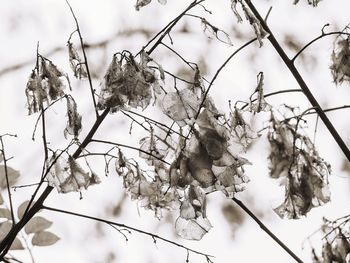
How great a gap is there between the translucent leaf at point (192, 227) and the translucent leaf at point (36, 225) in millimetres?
357

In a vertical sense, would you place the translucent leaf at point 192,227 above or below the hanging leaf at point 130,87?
below

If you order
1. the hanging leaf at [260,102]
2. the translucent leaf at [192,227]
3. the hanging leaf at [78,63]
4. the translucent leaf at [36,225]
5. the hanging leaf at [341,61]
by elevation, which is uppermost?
the hanging leaf at [341,61]

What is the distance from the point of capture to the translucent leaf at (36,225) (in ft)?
2.97

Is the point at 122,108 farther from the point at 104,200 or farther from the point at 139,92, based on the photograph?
the point at 104,200

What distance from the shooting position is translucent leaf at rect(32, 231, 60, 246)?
91cm

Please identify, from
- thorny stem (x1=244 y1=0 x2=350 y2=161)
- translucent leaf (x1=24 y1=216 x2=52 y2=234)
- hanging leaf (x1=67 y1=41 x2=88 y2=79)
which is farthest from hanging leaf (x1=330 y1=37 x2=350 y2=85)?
translucent leaf (x1=24 y1=216 x2=52 y2=234)

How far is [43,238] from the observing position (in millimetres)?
914

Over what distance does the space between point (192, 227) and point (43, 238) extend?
15.1 inches

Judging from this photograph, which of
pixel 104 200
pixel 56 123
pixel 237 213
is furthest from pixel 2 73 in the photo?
pixel 237 213

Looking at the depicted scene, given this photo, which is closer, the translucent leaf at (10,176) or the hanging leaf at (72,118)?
the hanging leaf at (72,118)

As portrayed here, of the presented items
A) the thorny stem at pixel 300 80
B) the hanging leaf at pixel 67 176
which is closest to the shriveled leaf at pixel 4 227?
the hanging leaf at pixel 67 176

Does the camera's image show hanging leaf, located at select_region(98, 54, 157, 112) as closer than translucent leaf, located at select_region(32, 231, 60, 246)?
Yes

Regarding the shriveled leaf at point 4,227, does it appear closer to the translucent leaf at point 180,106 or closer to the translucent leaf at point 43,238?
the translucent leaf at point 43,238

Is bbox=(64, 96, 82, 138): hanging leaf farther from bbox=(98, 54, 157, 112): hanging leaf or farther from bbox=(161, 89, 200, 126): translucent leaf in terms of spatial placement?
bbox=(161, 89, 200, 126): translucent leaf
